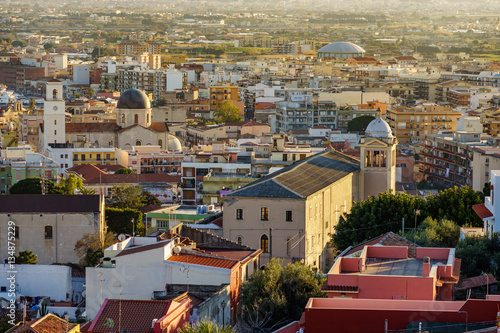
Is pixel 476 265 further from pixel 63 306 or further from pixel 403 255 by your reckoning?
pixel 63 306

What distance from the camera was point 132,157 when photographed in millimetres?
49906

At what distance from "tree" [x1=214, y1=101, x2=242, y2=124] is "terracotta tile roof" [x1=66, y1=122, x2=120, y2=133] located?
1730cm

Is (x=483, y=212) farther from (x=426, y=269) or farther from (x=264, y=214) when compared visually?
(x=426, y=269)

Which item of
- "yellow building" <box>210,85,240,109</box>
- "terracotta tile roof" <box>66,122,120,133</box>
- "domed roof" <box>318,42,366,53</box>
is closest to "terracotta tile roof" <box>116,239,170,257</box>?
"terracotta tile roof" <box>66,122,120,133</box>

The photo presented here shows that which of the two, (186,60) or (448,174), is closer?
(448,174)

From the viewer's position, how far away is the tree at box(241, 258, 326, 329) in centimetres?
1917

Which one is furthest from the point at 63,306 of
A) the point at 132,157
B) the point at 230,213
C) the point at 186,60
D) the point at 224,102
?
the point at 186,60

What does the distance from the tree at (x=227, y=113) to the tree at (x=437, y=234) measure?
48.3 m

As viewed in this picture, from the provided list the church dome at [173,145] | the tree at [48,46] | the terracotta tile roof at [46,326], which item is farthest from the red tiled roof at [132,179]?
the tree at [48,46]

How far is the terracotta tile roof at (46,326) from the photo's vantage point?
56.4 feet

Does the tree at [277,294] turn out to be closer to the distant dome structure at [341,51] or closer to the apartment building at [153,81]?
the apartment building at [153,81]

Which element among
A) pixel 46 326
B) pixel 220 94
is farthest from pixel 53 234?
pixel 220 94

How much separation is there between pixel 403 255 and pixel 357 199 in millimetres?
14859

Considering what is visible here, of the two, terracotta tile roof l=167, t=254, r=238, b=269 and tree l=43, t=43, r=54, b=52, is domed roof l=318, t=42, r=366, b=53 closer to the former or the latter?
tree l=43, t=43, r=54, b=52
